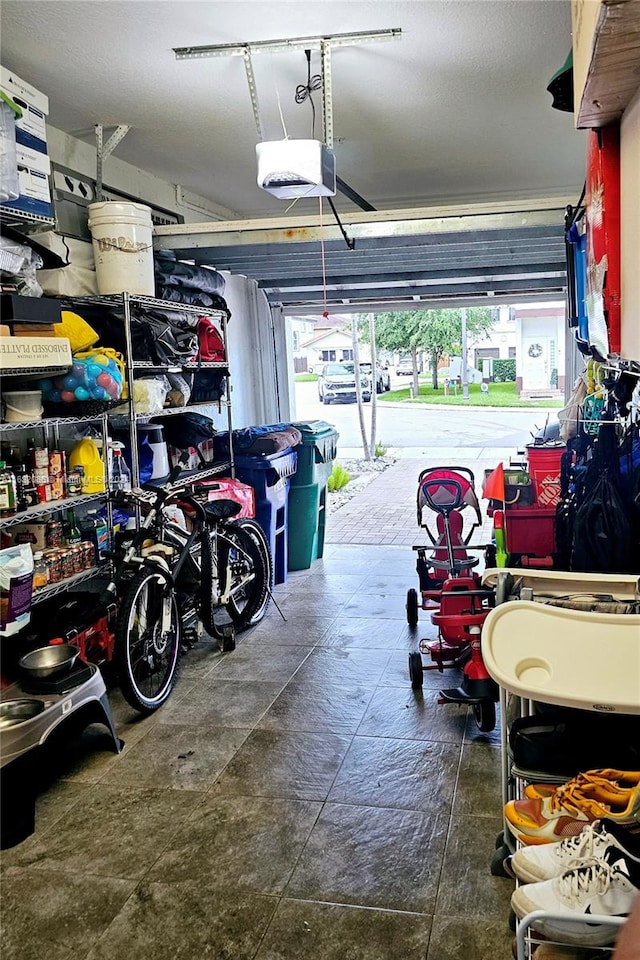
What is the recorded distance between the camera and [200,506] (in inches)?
171

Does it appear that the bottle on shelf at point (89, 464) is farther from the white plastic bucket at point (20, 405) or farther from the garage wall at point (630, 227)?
the garage wall at point (630, 227)

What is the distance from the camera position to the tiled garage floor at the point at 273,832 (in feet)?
7.14

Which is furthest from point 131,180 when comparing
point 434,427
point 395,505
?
point 434,427

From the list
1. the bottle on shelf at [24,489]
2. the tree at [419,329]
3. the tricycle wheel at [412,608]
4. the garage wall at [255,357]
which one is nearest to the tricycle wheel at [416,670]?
the tricycle wheel at [412,608]

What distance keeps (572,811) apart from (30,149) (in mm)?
3299

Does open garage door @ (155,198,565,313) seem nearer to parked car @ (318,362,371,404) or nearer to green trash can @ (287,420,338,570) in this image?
green trash can @ (287,420,338,570)

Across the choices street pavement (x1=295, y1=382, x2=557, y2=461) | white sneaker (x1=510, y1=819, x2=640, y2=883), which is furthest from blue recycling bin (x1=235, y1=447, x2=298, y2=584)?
street pavement (x1=295, y1=382, x2=557, y2=461)

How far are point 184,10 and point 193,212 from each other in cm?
312

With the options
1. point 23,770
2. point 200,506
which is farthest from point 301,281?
point 23,770

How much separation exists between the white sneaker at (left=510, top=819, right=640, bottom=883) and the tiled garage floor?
23.1 inches

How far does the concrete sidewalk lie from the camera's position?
735 cm

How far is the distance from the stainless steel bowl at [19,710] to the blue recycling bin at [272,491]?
8.90ft

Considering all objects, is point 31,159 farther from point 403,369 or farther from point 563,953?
point 403,369

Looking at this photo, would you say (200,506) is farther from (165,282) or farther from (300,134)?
(300,134)
